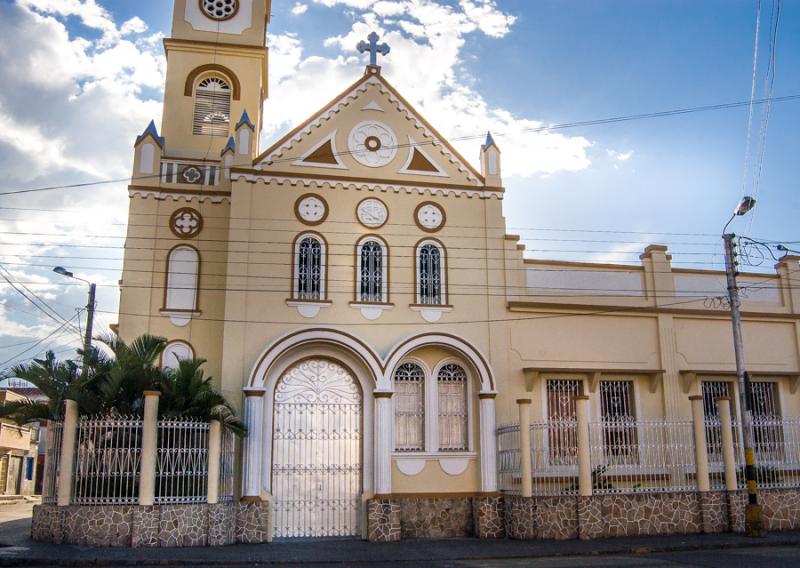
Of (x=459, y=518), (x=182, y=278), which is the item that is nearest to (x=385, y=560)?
(x=459, y=518)

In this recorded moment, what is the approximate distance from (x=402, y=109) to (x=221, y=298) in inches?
254

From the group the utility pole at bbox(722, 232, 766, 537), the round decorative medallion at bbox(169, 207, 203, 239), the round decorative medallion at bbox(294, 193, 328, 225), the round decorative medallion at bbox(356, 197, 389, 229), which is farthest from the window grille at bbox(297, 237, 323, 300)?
the utility pole at bbox(722, 232, 766, 537)

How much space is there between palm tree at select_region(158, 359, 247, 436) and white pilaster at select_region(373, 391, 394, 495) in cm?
292

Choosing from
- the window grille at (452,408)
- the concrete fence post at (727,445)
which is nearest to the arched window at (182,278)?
the window grille at (452,408)

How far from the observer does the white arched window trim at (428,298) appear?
18.4 metres

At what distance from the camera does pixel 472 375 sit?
18.4 metres

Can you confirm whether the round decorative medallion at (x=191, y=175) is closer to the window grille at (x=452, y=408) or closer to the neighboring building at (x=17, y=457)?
the window grille at (x=452, y=408)

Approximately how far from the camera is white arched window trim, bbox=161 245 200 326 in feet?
61.1

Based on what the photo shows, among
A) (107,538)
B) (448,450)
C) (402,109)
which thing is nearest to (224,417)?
(107,538)

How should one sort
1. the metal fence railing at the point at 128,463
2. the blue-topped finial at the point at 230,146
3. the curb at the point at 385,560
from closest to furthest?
the curb at the point at 385,560
the metal fence railing at the point at 128,463
the blue-topped finial at the point at 230,146

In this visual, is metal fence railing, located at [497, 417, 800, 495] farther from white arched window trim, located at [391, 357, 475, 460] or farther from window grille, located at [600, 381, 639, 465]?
white arched window trim, located at [391, 357, 475, 460]

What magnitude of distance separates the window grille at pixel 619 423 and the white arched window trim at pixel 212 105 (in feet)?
40.3

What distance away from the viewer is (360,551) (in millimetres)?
15062

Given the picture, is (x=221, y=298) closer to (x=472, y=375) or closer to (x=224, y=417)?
(x=224, y=417)
